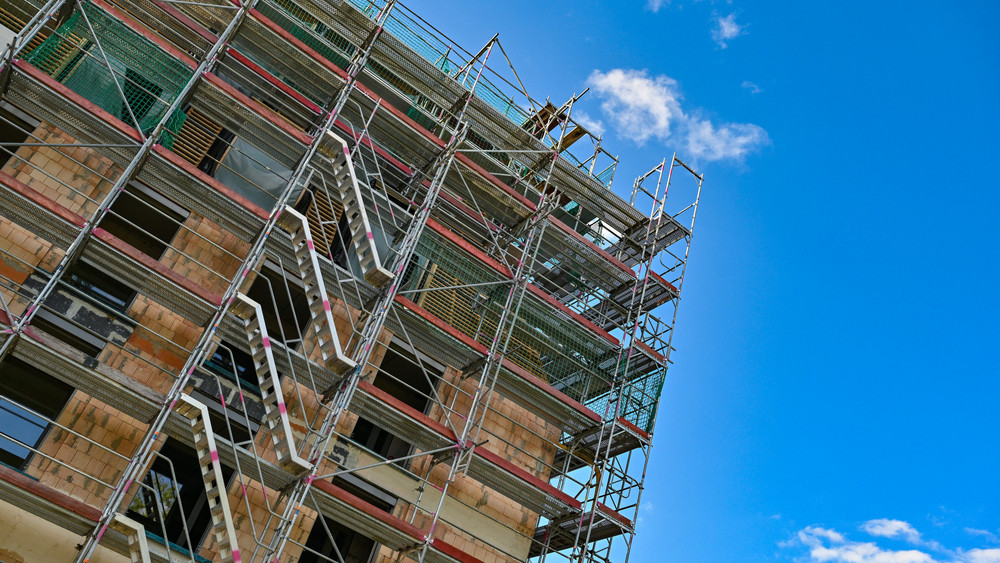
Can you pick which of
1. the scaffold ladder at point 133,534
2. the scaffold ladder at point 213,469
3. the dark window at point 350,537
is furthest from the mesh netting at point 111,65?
the dark window at point 350,537

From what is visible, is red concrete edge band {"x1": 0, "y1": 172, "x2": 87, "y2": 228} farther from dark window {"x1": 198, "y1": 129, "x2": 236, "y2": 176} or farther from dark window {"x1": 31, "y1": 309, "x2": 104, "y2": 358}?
dark window {"x1": 198, "y1": 129, "x2": 236, "y2": 176}

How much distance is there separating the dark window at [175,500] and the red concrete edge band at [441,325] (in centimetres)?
515

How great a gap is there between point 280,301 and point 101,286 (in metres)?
3.97

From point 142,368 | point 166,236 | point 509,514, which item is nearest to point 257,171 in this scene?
point 166,236

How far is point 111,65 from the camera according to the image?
17.3 meters

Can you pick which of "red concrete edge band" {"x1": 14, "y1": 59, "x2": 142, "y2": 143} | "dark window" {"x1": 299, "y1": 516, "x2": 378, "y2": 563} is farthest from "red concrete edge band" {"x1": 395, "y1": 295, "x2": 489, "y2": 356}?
"red concrete edge band" {"x1": 14, "y1": 59, "x2": 142, "y2": 143}

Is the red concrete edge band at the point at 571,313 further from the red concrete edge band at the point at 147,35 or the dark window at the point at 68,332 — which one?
the dark window at the point at 68,332

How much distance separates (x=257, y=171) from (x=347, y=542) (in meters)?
8.71

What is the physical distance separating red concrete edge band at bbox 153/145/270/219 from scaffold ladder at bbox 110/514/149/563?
6.61 meters

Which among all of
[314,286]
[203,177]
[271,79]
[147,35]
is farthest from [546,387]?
[147,35]

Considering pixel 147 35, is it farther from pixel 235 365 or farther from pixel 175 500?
pixel 175 500

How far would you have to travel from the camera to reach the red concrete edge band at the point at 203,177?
1602 cm

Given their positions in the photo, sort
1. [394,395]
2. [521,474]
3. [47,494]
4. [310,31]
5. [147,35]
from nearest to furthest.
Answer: [47,494]
[147,35]
[521,474]
[394,395]
[310,31]

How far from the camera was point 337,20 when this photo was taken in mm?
21750
